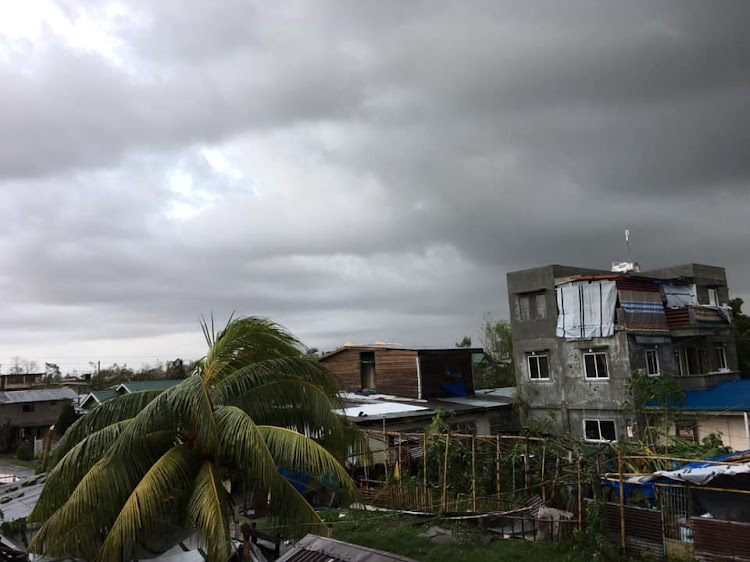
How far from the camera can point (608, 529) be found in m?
12.9

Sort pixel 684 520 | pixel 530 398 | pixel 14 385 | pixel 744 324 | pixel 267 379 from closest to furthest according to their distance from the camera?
pixel 267 379
pixel 684 520
pixel 530 398
pixel 744 324
pixel 14 385

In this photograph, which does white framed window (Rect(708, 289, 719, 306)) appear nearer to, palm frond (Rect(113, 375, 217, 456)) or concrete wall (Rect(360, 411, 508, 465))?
concrete wall (Rect(360, 411, 508, 465))

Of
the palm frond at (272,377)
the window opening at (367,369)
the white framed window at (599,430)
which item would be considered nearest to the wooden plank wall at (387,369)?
the window opening at (367,369)

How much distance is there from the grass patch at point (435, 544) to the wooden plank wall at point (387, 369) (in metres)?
13.5

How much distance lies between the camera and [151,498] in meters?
8.42

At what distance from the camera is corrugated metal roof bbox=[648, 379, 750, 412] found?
75.3ft

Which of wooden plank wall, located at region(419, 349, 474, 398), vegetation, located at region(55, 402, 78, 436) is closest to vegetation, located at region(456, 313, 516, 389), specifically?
wooden plank wall, located at region(419, 349, 474, 398)

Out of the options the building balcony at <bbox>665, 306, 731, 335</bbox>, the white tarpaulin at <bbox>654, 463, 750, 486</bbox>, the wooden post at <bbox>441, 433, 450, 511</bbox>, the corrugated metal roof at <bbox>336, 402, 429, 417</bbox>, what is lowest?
the wooden post at <bbox>441, 433, 450, 511</bbox>

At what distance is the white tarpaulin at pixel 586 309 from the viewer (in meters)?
25.3

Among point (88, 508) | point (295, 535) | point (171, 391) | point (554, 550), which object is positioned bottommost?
point (554, 550)

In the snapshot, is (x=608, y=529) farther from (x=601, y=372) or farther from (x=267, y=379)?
(x=601, y=372)

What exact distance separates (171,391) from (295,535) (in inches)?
126

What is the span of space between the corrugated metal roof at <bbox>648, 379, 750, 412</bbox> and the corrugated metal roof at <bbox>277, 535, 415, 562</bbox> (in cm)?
2123

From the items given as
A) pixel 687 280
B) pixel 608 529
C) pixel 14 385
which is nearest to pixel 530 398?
pixel 687 280
